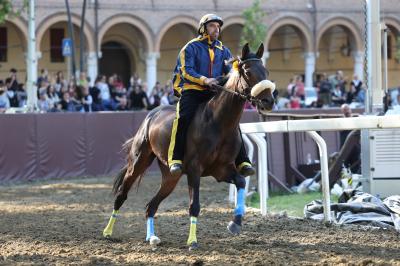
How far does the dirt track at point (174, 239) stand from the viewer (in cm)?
780

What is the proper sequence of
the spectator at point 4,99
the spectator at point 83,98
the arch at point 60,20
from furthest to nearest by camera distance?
the arch at point 60,20
the spectator at point 83,98
the spectator at point 4,99

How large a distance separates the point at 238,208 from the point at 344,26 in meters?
38.9

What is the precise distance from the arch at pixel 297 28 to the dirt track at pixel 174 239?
3079cm

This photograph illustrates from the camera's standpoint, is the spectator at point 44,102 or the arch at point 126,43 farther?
the arch at point 126,43

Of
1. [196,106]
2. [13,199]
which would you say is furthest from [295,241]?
[13,199]

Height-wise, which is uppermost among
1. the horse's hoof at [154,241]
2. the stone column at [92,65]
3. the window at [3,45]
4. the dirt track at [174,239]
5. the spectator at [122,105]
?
the window at [3,45]

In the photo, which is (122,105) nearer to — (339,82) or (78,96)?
(78,96)

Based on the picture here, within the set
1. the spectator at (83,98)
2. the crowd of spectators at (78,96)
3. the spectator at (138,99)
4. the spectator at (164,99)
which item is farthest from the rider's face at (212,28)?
the spectator at (164,99)

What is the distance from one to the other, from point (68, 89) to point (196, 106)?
15800mm

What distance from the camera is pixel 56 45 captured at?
42500 mm

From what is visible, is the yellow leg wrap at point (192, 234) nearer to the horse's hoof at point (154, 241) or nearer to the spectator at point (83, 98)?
the horse's hoof at point (154, 241)

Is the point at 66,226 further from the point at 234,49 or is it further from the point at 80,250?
the point at 234,49

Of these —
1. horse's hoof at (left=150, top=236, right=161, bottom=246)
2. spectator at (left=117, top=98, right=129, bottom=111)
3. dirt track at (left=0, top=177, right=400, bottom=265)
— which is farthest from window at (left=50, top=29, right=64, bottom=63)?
horse's hoof at (left=150, top=236, right=161, bottom=246)

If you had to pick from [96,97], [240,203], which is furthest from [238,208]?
[96,97]
